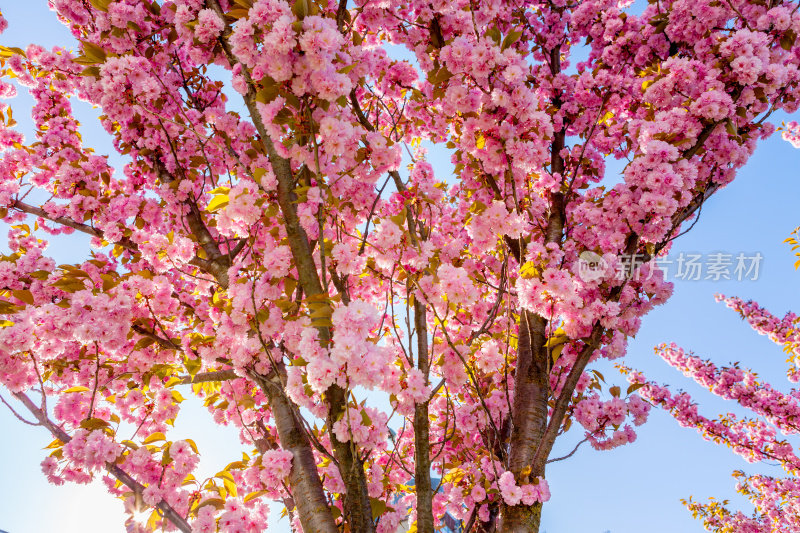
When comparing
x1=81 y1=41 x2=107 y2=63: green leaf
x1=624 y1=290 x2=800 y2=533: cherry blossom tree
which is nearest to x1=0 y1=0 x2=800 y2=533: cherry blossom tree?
x1=81 y1=41 x2=107 y2=63: green leaf

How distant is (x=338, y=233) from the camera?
347cm

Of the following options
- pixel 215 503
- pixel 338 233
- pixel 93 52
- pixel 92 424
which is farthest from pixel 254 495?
pixel 93 52

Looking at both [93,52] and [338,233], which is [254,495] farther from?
[93,52]

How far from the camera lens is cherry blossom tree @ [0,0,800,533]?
9.24ft

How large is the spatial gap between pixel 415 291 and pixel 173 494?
2287 mm

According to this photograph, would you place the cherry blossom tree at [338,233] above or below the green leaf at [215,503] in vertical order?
above

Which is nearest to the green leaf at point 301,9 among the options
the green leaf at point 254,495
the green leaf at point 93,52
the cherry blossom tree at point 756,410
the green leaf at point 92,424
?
the green leaf at point 93,52

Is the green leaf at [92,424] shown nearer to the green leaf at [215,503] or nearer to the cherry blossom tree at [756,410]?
the green leaf at [215,503]

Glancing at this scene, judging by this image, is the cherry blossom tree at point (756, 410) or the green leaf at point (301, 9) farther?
the cherry blossom tree at point (756, 410)

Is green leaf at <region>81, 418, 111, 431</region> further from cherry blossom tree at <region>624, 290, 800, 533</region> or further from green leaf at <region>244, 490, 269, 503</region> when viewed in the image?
cherry blossom tree at <region>624, 290, 800, 533</region>

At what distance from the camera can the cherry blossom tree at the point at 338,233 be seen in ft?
9.24

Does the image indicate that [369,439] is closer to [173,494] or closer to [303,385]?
[303,385]

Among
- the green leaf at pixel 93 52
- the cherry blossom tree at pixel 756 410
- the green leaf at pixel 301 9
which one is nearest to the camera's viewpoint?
the green leaf at pixel 301 9

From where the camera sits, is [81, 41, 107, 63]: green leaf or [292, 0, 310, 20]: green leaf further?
[81, 41, 107, 63]: green leaf
